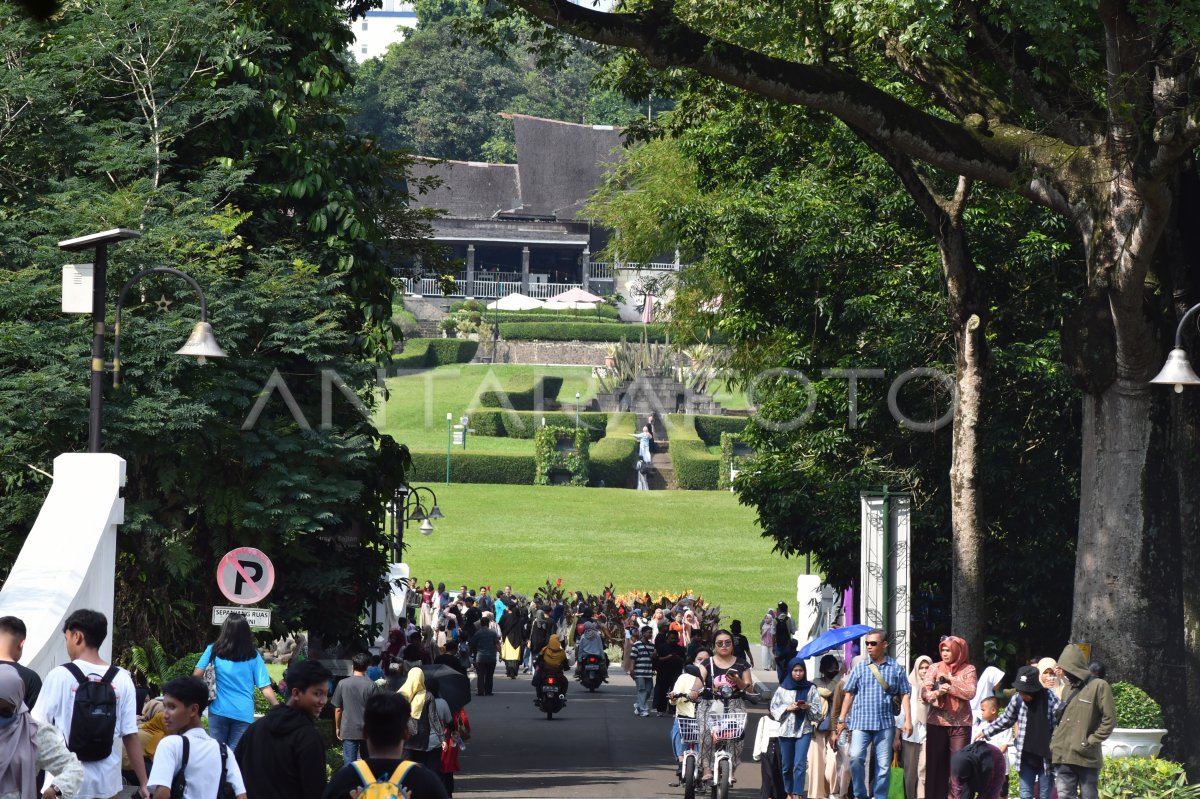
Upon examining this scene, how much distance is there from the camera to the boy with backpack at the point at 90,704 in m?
7.50

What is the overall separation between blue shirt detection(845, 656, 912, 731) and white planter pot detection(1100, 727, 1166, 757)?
6.44ft

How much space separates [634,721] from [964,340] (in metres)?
A: 8.18

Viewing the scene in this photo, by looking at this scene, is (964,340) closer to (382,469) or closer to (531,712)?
(382,469)

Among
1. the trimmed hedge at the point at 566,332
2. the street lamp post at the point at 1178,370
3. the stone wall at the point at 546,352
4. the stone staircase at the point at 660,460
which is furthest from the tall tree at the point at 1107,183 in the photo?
the trimmed hedge at the point at 566,332

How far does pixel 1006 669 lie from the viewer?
21031 millimetres

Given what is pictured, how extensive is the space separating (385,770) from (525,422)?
64522 mm

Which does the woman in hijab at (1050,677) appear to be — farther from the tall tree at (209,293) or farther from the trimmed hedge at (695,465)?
the trimmed hedge at (695,465)

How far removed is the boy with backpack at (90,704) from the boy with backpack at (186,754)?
0.64m

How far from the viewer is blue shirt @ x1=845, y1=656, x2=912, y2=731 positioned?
40.1 ft

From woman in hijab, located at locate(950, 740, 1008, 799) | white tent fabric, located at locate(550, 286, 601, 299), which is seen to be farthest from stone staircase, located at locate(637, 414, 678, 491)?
woman in hijab, located at locate(950, 740, 1008, 799)

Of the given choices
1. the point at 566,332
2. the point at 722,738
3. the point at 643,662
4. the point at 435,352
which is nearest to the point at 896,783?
the point at 722,738

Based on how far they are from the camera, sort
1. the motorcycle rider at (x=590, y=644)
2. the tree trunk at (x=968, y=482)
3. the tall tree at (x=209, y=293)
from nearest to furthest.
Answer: the tree trunk at (x=968, y=482)
the tall tree at (x=209, y=293)
the motorcycle rider at (x=590, y=644)

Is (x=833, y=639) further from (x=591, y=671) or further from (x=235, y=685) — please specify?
(x=591, y=671)

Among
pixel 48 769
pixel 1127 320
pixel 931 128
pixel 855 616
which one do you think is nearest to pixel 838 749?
pixel 1127 320
